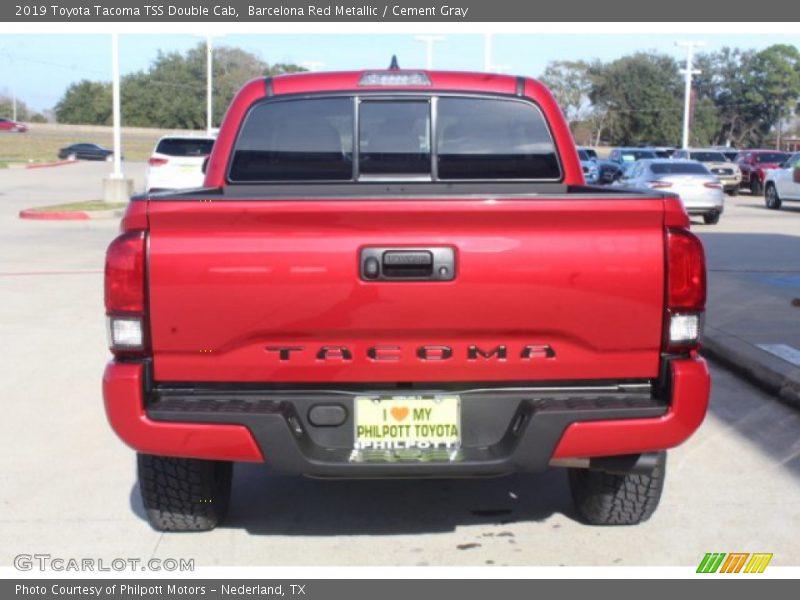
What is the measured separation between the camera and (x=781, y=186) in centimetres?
2817

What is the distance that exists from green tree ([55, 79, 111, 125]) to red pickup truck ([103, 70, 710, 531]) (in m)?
114

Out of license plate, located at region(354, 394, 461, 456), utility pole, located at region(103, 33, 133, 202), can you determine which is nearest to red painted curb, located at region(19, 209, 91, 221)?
utility pole, located at region(103, 33, 133, 202)

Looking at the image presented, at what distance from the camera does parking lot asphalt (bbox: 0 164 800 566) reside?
462 centimetres

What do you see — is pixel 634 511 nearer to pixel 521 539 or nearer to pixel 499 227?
pixel 521 539

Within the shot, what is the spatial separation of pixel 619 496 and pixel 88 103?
11870cm

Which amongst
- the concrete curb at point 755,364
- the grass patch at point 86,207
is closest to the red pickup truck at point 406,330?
the concrete curb at point 755,364

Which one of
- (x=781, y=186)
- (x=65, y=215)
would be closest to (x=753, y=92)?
(x=781, y=186)

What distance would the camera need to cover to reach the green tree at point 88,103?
113500 millimetres

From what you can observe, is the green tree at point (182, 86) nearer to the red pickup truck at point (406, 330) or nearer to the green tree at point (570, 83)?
the green tree at point (570, 83)

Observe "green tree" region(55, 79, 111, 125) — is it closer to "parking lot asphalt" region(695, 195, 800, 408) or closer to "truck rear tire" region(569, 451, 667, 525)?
"parking lot asphalt" region(695, 195, 800, 408)

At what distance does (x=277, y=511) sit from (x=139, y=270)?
1.75 metres

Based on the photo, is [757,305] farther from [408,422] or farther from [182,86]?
[182,86]

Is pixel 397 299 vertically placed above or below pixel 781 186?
above

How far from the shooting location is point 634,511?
4820 mm
